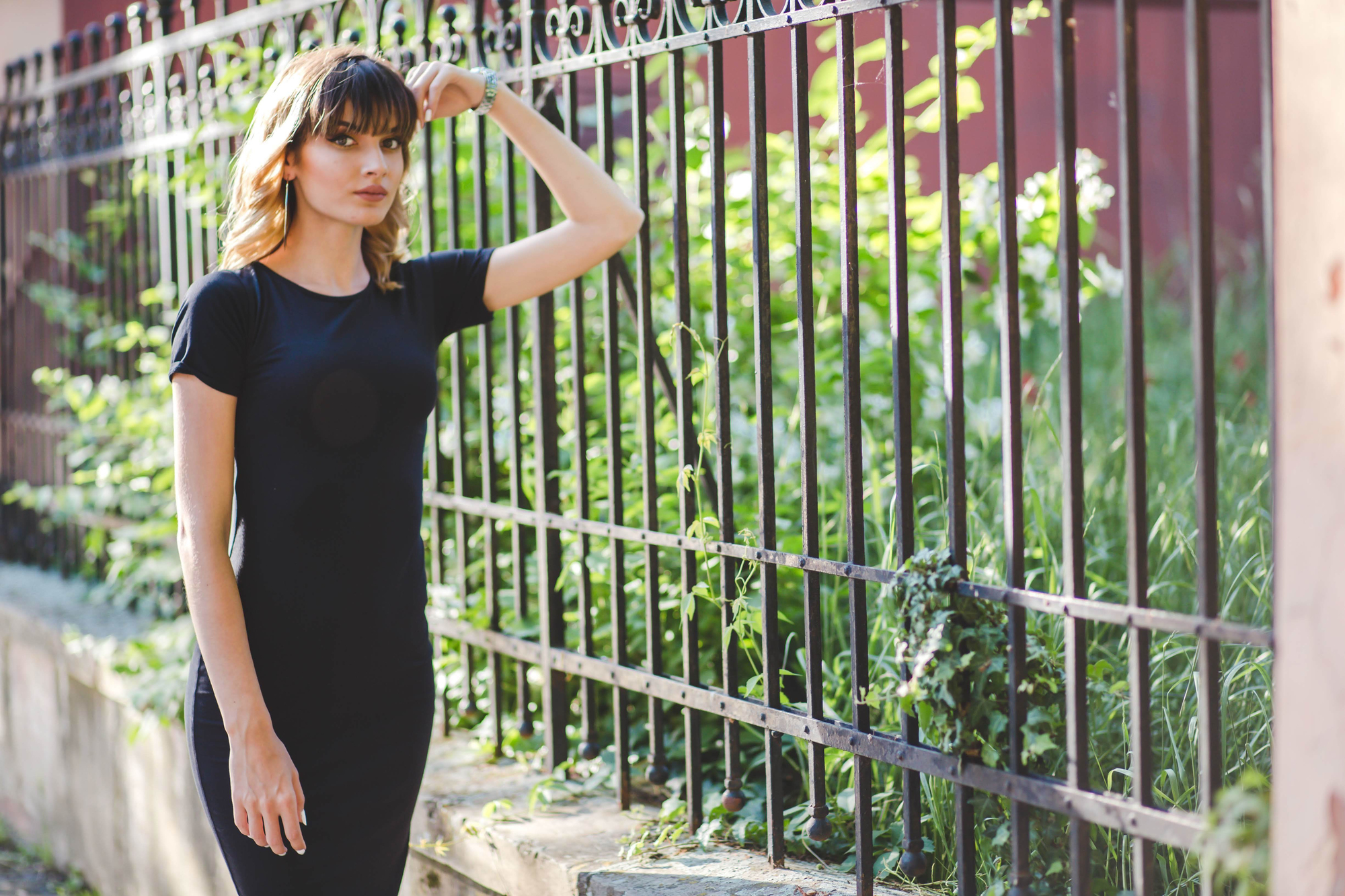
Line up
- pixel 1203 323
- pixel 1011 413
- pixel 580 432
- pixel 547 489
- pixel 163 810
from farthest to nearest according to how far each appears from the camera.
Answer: pixel 163 810 → pixel 547 489 → pixel 580 432 → pixel 1011 413 → pixel 1203 323

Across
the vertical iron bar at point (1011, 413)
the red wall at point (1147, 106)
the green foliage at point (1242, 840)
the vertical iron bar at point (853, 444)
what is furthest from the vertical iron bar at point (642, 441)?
the red wall at point (1147, 106)

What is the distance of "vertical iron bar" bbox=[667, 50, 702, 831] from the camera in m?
2.52

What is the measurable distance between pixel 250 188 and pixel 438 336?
439 millimetres

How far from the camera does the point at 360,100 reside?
2105mm

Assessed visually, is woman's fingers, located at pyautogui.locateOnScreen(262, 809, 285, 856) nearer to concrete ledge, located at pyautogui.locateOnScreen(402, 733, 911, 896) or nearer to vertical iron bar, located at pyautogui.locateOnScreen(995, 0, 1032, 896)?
concrete ledge, located at pyautogui.locateOnScreen(402, 733, 911, 896)

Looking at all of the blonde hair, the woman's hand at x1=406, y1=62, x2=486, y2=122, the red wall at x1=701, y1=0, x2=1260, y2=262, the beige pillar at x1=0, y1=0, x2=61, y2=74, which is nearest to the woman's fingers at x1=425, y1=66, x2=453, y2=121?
the woman's hand at x1=406, y1=62, x2=486, y2=122

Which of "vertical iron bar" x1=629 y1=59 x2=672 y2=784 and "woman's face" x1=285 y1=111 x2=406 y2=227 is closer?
"woman's face" x1=285 y1=111 x2=406 y2=227

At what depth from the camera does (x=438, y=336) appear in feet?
7.78

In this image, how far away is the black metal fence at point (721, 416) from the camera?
1.76m

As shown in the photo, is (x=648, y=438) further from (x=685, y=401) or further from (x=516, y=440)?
(x=516, y=440)

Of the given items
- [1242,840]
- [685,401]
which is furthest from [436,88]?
[1242,840]

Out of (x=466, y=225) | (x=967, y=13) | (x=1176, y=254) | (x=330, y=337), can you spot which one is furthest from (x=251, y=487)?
(x=1176, y=254)

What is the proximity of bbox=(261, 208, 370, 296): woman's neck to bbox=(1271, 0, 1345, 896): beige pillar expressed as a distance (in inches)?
60.1

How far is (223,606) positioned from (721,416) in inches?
40.3
